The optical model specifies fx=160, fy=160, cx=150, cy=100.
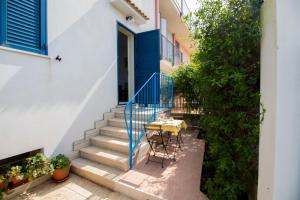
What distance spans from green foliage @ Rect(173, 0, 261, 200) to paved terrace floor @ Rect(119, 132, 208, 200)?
420mm

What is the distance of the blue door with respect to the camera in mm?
5449

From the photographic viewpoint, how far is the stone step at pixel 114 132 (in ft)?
13.1

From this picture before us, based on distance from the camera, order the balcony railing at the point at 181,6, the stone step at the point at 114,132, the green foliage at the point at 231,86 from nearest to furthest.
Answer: the green foliage at the point at 231,86
the stone step at the point at 114,132
the balcony railing at the point at 181,6

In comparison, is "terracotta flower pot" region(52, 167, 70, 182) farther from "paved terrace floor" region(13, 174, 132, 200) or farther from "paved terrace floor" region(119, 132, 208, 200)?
"paved terrace floor" region(119, 132, 208, 200)

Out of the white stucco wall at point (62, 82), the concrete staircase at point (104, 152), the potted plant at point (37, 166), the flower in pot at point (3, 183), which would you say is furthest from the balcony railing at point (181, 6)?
the flower in pot at point (3, 183)

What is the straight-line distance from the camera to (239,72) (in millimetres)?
2129

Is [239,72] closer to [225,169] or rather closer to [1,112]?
[225,169]

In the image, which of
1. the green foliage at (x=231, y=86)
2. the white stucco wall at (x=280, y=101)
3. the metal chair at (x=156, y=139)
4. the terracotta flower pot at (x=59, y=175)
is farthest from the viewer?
the metal chair at (x=156, y=139)

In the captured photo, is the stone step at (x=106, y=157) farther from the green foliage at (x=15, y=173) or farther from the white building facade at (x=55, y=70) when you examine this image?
the green foliage at (x=15, y=173)

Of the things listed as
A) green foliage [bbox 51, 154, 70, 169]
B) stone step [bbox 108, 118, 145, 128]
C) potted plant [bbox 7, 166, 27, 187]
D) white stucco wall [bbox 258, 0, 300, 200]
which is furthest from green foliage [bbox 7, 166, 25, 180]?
white stucco wall [bbox 258, 0, 300, 200]

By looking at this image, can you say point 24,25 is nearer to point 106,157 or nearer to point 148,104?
point 106,157

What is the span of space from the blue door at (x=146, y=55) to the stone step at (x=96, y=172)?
3.14 meters

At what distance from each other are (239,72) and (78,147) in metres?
3.78

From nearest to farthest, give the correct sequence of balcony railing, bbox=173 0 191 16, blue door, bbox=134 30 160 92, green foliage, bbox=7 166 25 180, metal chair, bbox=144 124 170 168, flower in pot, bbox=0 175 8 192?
flower in pot, bbox=0 175 8 192, green foliage, bbox=7 166 25 180, metal chair, bbox=144 124 170 168, blue door, bbox=134 30 160 92, balcony railing, bbox=173 0 191 16
